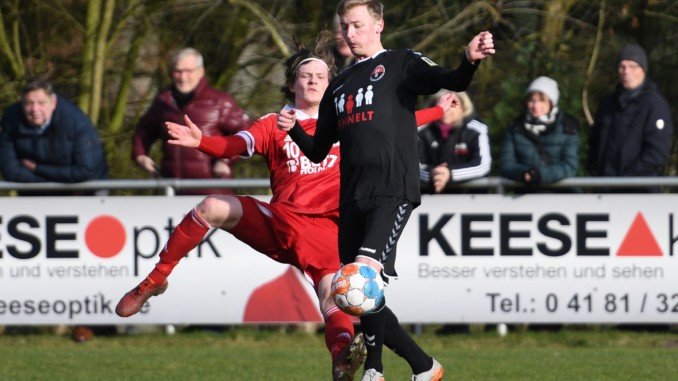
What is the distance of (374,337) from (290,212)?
100 cm

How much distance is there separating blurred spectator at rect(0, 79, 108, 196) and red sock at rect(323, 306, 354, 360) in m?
4.16

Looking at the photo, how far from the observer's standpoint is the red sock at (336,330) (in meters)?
7.30

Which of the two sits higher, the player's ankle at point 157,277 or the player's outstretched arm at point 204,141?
the player's outstretched arm at point 204,141

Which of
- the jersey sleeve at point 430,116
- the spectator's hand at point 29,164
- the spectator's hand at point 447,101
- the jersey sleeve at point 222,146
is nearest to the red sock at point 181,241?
the jersey sleeve at point 222,146

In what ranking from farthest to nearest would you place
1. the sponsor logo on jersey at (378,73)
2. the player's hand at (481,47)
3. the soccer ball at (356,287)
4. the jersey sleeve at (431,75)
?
the sponsor logo on jersey at (378,73), the soccer ball at (356,287), the jersey sleeve at (431,75), the player's hand at (481,47)

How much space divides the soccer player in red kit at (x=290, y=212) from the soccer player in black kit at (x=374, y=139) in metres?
0.56

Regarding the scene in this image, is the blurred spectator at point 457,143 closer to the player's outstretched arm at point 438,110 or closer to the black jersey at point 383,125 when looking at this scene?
the player's outstretched arm at point 438,110

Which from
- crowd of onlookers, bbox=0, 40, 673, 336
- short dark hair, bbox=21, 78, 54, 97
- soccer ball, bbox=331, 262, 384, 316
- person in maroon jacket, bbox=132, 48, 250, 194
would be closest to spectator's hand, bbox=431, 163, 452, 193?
crowd of onlookers, bbox=0, 40, 673, 336

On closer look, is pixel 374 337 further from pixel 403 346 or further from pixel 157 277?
pixel 157 277

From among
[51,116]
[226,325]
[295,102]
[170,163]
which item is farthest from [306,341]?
[295,102]

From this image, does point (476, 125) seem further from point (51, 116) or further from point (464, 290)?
point (51, 116)

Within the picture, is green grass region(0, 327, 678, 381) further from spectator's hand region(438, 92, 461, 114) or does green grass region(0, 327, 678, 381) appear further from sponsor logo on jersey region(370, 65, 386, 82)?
sponsor logo on jersey region(370, 65, 386, 82)

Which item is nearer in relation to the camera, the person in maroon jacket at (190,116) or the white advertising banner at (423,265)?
the white advertising banner at (423,265)

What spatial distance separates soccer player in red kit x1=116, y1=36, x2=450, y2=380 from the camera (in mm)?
7562
